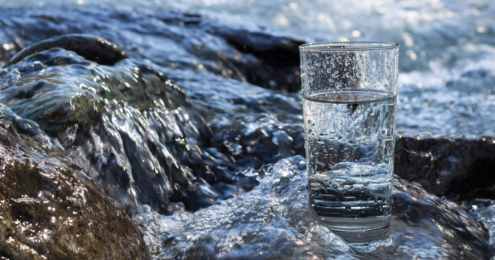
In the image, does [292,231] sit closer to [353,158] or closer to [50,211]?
[353,158]

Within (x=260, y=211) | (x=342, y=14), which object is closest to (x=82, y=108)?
(x=260, y=211)

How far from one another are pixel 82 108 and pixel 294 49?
3567mm

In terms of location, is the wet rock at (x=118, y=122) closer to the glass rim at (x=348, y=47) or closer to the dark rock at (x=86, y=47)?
the dark rock at (x=86, y=47)

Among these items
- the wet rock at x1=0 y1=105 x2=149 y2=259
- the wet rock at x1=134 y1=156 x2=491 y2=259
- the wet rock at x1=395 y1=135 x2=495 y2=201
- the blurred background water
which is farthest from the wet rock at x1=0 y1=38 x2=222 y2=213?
the blurred background water

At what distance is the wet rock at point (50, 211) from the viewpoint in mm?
1312

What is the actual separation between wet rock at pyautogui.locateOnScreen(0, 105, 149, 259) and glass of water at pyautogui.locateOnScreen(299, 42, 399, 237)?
680mm

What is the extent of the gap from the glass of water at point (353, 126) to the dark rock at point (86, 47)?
1687 mm

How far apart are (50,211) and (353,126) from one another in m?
0.91

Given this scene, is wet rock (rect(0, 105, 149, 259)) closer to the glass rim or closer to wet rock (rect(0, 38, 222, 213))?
wet rock (rect(0, 38, 222, 213))

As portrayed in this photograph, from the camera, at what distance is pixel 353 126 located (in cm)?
162

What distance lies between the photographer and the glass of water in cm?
163

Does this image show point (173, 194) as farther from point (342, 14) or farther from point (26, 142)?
point (342, 14)

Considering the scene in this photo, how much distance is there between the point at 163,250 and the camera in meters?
1.89

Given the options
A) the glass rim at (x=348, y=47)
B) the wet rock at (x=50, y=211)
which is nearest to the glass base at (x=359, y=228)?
the glass rim at (x=348, y=47)
